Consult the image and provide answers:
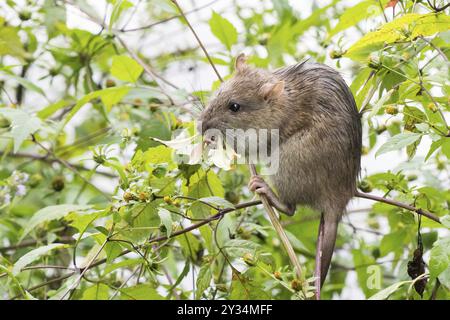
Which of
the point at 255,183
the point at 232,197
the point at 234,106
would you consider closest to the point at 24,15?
the point at 234,106

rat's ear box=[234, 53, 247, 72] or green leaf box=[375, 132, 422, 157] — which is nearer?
green leaf box=[375, 132, 422, 157]

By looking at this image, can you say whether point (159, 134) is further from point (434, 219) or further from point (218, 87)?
point (434, 219)

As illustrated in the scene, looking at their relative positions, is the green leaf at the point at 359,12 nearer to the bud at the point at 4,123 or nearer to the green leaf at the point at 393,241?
the green leaf at the point at 393,241

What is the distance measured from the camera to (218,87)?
12.4ft

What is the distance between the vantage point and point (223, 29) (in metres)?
3.98

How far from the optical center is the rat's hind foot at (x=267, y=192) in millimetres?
3297

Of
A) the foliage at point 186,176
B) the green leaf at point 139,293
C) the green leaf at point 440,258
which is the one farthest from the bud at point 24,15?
the green leaf at point 440,258

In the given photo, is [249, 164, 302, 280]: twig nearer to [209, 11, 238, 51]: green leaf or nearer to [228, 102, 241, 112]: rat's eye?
[228, 102, 241, 112]: rat's eye

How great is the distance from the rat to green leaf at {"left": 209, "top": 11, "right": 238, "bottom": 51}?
1.26ft

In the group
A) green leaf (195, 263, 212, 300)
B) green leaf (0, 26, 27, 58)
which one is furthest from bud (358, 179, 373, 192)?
green leaf (0, 26, 27, 58)

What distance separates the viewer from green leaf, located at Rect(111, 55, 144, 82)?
366 cm

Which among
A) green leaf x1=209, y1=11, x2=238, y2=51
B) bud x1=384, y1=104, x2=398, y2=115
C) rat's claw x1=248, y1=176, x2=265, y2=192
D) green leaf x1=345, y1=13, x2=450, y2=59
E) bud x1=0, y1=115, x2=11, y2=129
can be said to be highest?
green leaf x1=209, y1=11, x2=238, y2=51

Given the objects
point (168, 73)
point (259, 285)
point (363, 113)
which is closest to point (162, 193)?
point (259, 285)

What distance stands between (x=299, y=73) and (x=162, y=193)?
3.30 ft
